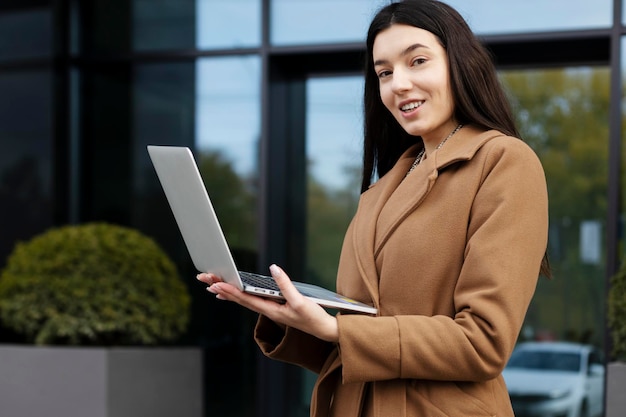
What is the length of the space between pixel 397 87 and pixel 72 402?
9.79 ft

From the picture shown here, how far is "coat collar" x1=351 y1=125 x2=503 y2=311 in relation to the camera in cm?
180

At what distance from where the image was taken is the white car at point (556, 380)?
5078mm

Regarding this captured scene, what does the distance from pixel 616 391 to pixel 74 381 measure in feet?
8.01

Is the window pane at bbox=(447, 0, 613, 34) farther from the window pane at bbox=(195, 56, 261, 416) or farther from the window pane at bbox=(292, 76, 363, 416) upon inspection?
the window pane at bbox=(195, 56, 261, 416)

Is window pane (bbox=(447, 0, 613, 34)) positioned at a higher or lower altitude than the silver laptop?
higher

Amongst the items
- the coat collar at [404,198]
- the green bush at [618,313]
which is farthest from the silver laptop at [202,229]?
the green bush at [618,313]

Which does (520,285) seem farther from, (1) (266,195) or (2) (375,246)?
(1) (266,195)

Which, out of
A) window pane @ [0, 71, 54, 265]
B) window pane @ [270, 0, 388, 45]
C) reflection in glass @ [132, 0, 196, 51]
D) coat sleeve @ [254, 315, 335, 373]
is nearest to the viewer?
coat sleeve @ [254, 315, 335, 373]

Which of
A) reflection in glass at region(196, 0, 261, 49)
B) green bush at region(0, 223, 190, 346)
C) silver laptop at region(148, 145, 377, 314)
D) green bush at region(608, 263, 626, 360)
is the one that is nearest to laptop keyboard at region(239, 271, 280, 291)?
silver laptop at region(148, 145, 377, 314)

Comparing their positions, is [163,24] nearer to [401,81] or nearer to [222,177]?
[222,177]

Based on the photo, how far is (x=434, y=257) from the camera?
1738 mm

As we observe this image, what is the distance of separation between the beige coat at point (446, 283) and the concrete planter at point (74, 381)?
8.38 feet

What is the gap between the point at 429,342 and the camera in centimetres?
165

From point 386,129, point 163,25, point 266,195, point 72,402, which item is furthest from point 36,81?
point 386,129
